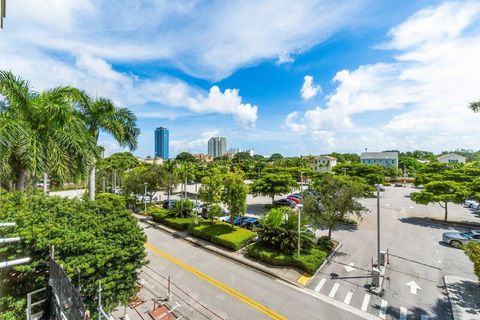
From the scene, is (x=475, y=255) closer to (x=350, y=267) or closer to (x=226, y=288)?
(x=350, y=267)

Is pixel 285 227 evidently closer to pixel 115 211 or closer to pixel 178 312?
pixel 178 312

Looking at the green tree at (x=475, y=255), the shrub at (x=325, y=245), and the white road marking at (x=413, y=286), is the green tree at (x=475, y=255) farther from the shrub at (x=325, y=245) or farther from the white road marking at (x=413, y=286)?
the shrub at (x=325, y=245)

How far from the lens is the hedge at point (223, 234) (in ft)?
51.7

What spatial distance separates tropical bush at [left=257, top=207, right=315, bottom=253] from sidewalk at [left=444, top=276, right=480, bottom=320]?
22.0 ft

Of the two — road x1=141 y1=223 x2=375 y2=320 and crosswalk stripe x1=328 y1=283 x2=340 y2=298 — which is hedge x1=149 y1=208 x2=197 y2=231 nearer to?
road x1=141 y1=223 x2=375 y2=320

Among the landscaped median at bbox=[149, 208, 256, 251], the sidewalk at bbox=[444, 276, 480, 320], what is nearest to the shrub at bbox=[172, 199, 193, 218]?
the landscaped median at bbox=[149, 208, 256, 251]

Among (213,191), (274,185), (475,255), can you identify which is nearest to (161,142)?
(274,185)

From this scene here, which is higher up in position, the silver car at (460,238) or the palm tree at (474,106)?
the palm tree at (474,106)

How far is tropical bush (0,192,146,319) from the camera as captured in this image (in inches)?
220

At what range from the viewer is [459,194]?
20.6 metres

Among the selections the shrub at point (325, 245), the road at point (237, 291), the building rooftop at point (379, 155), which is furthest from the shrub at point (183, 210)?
the building rooftop at point (379, 155)

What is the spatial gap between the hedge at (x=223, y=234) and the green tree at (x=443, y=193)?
17.6m

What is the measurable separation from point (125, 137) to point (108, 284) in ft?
36.1

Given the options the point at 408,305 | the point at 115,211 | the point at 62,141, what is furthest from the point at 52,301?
the point at 408,305
